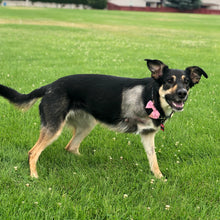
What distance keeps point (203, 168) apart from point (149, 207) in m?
1.44

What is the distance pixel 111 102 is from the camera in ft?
15.5

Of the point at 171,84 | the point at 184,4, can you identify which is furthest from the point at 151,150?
the point at 184,4

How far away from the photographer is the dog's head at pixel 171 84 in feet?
13.5

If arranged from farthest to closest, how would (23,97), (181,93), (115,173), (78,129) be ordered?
(78,129) < (23,97) < (115,173) < (181,93)

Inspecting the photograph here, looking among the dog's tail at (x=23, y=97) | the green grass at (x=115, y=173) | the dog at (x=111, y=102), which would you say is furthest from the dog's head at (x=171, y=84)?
the dog's tail at (x=23, y=97)

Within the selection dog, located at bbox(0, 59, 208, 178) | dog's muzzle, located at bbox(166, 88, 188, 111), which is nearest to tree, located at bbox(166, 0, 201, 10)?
dog, located at bbox(0, 59, 208, 178)

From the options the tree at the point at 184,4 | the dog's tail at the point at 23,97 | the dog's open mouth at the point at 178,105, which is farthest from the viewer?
the tree at the point at 184,4

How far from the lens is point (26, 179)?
428cm

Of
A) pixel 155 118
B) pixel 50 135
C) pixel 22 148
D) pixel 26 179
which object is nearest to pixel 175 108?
pixel 155 118

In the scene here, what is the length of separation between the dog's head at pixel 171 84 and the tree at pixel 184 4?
90.3 meters

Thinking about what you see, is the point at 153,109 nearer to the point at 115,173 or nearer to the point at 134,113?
the point at 134,113

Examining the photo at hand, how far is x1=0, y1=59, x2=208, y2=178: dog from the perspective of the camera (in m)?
4.41

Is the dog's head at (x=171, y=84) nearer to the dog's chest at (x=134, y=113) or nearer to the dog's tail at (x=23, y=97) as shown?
the dog's chest at (x=134, y=113)

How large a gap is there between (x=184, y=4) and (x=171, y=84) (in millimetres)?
90706
